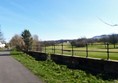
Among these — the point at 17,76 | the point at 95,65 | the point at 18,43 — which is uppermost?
the point at 18,43

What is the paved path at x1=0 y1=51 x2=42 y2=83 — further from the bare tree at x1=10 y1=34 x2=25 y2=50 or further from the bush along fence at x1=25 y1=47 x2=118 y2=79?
the bare tree at x1=10 y1=34 x2=25 y2=50

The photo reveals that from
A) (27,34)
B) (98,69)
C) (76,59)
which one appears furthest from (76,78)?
(27,34)

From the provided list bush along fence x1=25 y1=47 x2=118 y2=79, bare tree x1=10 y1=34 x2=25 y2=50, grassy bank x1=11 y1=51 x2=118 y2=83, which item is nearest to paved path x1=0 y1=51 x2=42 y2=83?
grassy bank x1=11 y1=51 x2=118 y2=83

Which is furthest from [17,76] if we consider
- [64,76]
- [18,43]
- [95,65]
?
[18,43]

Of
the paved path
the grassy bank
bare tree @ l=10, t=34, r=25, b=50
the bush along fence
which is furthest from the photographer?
bare tree @ l=10, t=34, r=25, b=50

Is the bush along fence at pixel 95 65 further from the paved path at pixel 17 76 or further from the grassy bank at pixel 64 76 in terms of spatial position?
the paved path at pixel 17 76

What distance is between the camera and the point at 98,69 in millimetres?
17031

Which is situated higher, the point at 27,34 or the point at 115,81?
the point at 27,34

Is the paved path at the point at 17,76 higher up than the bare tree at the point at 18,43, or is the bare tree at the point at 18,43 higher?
the bare tree at the point at 18,43

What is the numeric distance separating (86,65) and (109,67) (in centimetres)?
351

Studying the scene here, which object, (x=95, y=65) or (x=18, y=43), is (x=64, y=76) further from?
(x=18, y=43)

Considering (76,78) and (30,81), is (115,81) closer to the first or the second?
(76,78)

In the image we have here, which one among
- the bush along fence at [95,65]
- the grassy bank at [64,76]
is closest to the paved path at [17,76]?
the grassy bank at [64,76]

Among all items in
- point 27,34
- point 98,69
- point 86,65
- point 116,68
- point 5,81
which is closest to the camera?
point 5,81
